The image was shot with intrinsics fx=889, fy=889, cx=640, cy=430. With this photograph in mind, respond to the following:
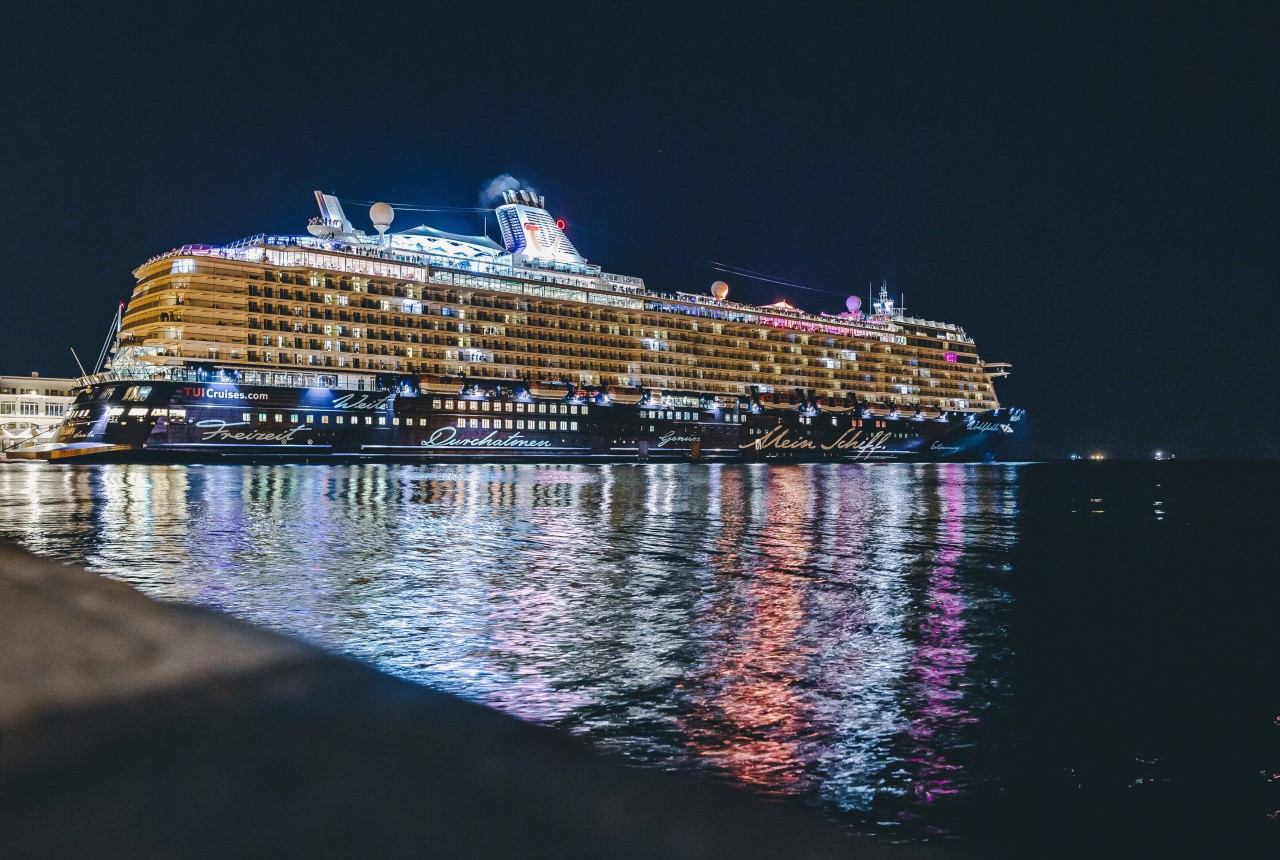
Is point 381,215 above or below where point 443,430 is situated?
above

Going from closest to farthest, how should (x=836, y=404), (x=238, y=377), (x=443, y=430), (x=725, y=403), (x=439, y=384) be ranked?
1. (x=238, y=377)
2. (x=443, y=430)
3. (x=439, y=384)
4. (x=725, y=403)
5. (x=836, y=404)

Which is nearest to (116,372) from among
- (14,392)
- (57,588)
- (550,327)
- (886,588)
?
(550,327)

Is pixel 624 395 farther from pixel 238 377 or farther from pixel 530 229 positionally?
pixel 238 377

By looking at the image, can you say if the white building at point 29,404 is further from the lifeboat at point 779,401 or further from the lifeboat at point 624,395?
the lifeboat at point 779,401

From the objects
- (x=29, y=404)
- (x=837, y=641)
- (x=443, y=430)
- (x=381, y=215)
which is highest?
(x=381, y=215)

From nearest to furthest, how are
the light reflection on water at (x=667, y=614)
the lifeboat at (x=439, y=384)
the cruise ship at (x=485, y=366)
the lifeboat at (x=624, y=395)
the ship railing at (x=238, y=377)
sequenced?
the light reflection on water at (x=667, y=614), the ship railing at (x=238, y=377), the cruise ship at (x=485, y=366), the lifeboat at (x=439, y=384), the lifeboat at (x=624, y=395)

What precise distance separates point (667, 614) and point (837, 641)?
2.37 meters

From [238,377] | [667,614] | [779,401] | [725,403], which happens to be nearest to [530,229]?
[725,403]

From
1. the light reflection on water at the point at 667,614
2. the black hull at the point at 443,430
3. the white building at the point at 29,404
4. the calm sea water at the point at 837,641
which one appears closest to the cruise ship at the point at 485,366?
the black hull at the point at 443,430

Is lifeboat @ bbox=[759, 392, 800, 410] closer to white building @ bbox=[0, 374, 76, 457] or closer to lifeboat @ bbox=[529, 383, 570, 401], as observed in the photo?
lifeboat @ bbox=[529, 383, 570, 401]

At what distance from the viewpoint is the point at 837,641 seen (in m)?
10.1

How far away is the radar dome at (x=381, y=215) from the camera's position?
8792cm

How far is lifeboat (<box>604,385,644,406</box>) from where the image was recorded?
311ft

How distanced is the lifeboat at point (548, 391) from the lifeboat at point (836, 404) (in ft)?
124
